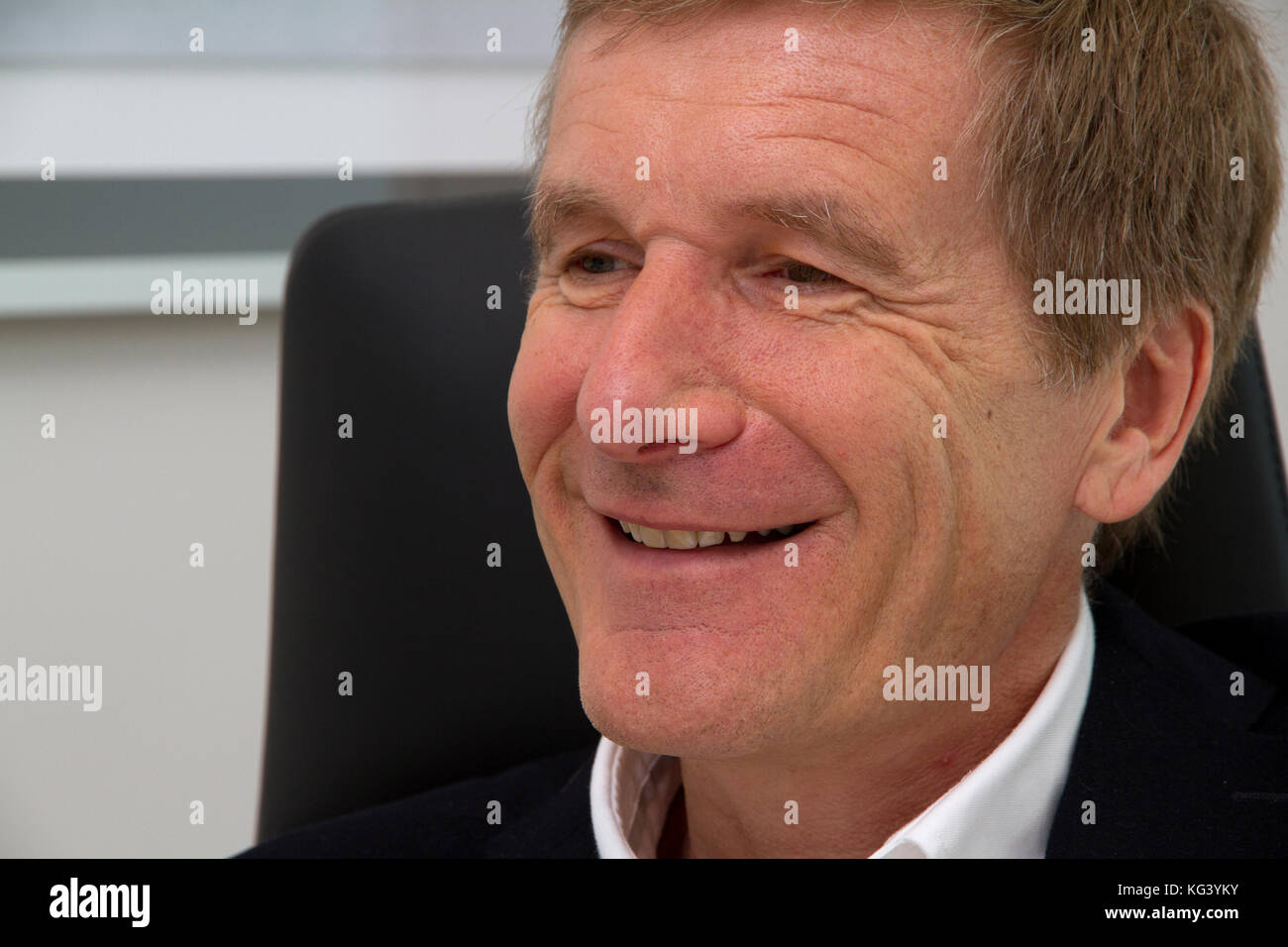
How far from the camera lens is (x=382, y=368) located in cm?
141

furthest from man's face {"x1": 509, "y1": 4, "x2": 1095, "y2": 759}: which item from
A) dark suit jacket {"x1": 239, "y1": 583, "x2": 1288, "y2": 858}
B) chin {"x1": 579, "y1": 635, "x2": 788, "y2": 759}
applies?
dark suit jacket {"x1": 239, "y1": 583, "x2": 1288, "y2": 858}

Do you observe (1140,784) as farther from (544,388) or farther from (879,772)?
(544,388)

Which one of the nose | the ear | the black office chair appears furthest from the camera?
the black office chair

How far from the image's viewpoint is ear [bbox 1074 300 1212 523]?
99 cm

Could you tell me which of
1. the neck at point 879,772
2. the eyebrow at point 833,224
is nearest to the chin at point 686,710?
the neck at point 879,772

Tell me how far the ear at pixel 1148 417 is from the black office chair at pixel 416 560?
63 cm

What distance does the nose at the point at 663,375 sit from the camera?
888mm

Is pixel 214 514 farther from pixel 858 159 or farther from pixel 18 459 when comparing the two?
pixel 858 159

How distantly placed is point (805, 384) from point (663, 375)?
0.11 m

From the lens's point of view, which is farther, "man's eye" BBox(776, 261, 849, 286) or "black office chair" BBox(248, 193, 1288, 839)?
"black office chair" BBox(248, 193, 1288, 839)

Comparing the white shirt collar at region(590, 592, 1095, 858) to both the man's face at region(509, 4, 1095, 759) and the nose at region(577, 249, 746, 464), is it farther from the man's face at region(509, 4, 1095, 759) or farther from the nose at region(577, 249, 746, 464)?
the nose at region(577, 249, 746, 464)

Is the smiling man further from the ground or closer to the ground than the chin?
further from the ground

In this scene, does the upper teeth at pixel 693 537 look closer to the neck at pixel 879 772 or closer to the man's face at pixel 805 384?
the man's face at pixel 805 384
